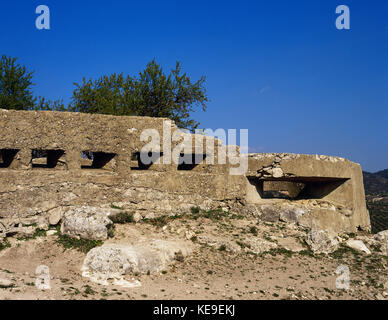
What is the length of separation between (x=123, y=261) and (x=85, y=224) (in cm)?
148

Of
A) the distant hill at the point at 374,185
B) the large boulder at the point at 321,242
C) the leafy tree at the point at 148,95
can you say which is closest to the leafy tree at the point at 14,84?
the leafy tree at the point at 148,95

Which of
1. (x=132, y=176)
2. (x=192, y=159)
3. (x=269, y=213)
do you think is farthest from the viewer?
(x=192, y=159)

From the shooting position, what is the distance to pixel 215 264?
7.29 meters

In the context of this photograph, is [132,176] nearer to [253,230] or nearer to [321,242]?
[253,230]

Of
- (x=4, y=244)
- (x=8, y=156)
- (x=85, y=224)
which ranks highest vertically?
(x=8, y=156)

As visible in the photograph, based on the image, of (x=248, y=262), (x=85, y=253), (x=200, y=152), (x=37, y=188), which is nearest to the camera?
(x=85, y=253)

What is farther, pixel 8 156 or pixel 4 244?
pixel 8 156

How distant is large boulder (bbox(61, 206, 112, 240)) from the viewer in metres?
7.48

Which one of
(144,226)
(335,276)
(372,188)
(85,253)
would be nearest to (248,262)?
(335,276)

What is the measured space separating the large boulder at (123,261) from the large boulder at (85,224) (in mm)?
540

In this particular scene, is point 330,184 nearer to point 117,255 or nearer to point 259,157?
point 259,157

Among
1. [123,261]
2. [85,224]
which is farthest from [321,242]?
[85,224]

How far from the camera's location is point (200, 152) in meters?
9.91
